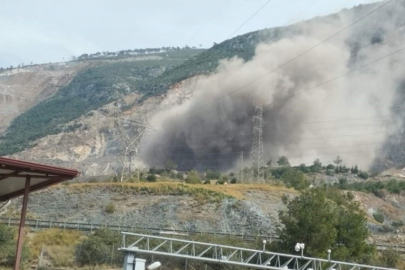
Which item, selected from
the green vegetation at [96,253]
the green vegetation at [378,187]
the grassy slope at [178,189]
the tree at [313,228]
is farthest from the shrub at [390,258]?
the green vegetation at [378,187]

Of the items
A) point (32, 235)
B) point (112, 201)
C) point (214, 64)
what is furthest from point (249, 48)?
point (32, 235)

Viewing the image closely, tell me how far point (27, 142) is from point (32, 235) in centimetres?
10257

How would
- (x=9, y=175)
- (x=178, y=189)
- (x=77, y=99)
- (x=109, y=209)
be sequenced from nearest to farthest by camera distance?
(x=9, y=175) → (x=109, y=209) → (x=178, y=189) → (x=77, y=99)

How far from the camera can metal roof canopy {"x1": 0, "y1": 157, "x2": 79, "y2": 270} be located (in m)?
Result: 14.9

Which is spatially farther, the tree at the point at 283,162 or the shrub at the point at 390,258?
the tree at the point at 283,162

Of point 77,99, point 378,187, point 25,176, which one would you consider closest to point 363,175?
point 378,187

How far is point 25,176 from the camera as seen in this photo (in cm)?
1595

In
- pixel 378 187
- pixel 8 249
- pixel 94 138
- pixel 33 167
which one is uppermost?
pixel 94 138

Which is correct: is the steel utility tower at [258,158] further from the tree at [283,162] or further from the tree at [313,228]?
the tree at [313,228]

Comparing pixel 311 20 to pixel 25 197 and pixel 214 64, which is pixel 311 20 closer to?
pixel 214 64

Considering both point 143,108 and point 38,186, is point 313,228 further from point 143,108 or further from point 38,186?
point 143,108

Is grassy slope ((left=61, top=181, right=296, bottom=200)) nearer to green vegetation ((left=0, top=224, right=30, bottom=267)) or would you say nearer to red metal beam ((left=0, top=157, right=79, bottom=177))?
green vegetation ((left=0, top=224, right=30, bottom=267))

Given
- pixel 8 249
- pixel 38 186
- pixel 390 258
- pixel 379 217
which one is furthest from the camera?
pixel 379 217

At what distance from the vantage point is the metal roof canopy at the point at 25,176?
14922 mm
